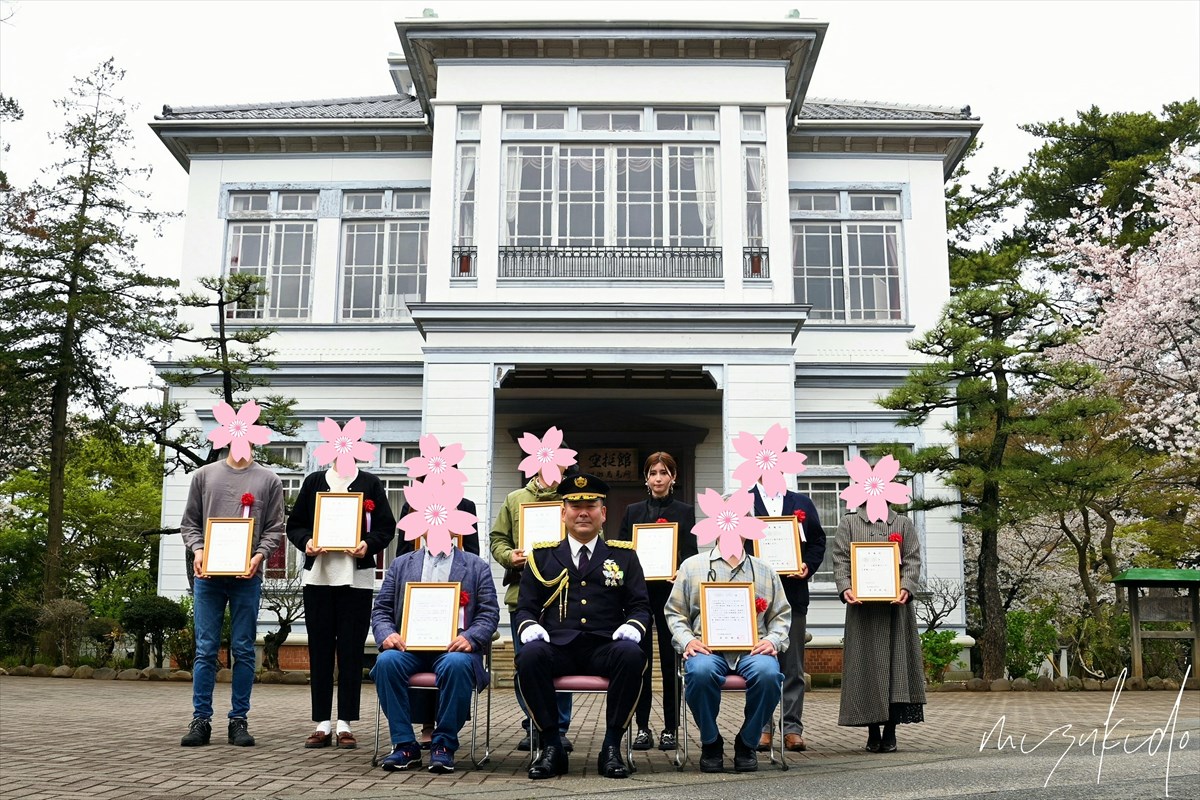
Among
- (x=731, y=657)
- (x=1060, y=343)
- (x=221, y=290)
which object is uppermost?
(x=221, y=290)

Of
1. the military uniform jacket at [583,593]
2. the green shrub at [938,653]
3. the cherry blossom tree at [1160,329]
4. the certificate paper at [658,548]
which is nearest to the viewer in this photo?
the military uniform jacket at [583,593]

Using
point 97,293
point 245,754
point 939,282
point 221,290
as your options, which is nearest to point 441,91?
point 221,290

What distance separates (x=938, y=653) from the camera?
15625mm

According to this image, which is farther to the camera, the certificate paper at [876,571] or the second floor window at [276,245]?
the second floor window at [276,245]

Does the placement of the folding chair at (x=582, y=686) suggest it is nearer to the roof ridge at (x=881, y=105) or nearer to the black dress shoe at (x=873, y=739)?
the black dress shoe at (x=873, y=739)

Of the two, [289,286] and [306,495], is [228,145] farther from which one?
[306,495]

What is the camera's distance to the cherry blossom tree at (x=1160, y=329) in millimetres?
18594

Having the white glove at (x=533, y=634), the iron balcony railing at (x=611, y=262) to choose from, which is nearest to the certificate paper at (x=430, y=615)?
the white glove at (x=533, y=634)

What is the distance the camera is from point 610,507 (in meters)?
18.1

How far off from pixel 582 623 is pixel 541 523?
3.30 ft

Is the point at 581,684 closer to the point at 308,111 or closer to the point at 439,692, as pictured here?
the point at 439,692

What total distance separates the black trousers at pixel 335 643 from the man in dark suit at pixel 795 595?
2591mm

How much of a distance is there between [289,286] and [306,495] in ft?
39.0
